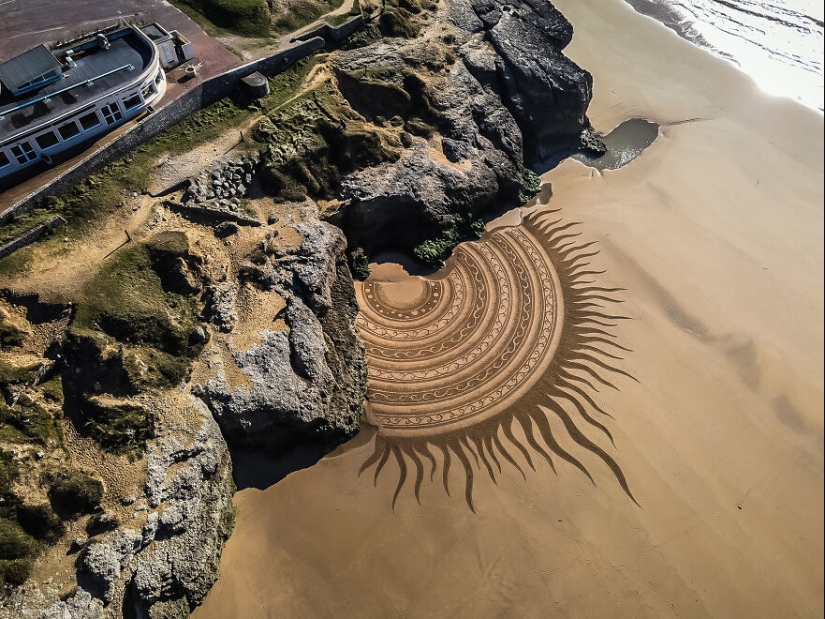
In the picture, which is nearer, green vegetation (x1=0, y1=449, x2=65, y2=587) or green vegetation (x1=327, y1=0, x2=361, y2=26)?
green vegetation (x1=0, y1=449, x2=65, y2=587)

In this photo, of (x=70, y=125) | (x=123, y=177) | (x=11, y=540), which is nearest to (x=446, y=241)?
(x=123, y=177)

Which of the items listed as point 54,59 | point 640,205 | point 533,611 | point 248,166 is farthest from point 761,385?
point 54,59

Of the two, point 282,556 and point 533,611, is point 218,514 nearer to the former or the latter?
point 282,556

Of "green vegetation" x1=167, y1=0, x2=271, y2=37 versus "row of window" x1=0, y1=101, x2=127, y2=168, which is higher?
"green vegetation" x1=167, y1=0, x2=271, y2=37

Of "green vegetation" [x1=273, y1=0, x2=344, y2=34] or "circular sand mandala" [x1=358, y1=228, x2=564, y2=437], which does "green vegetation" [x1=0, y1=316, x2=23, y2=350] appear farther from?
"green vegetation" [x1=273, y1=0, x2=344, y2=34]

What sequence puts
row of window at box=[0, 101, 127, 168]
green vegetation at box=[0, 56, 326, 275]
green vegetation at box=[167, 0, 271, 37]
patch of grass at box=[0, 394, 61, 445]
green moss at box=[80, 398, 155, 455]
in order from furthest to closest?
green vegetation at box=[167, 0, 271, 37], row of window at box=[0, 101, 127, 168], green vegetation at box=[0, 56, 326, 275], green moss at box=[80, 398, 155, 455], patch of grass at box=[0, 394, 61, 445]

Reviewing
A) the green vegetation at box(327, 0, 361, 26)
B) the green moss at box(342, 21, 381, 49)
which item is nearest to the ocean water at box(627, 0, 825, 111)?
the green moss at box(342, 21, 381, 49)

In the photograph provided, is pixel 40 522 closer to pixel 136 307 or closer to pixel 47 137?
pixel 136 307

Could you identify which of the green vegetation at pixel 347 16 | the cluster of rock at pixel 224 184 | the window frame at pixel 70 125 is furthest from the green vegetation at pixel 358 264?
the green vegetation at pixel 347 16
